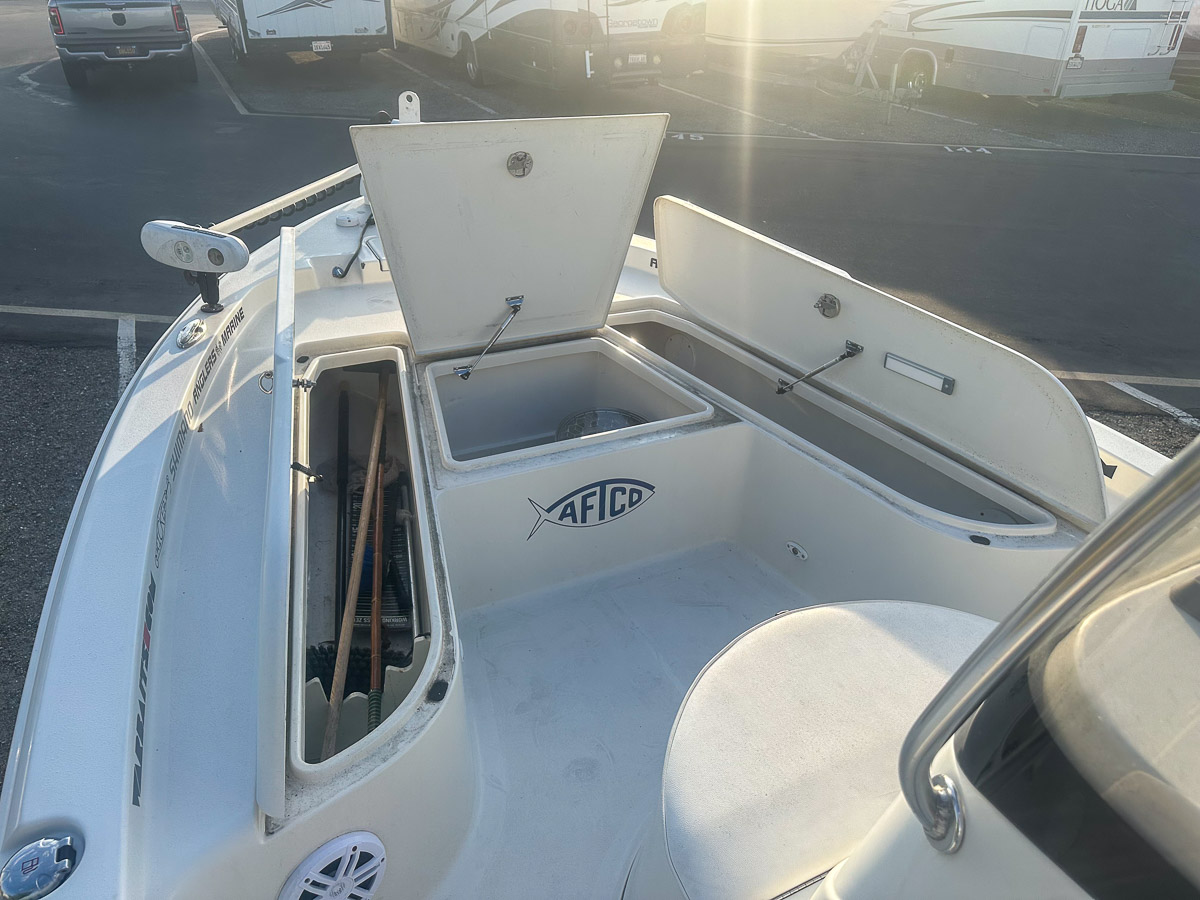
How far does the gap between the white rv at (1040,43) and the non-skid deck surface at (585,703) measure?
37.1ft

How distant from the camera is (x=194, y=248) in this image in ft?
7.40

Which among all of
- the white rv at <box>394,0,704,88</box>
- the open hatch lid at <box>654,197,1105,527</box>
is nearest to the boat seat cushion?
the open hatch lid at <box>654,197,1105,527</box>

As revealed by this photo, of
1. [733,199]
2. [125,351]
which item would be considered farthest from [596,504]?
[733,199]

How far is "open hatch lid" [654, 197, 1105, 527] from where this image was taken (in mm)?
1950

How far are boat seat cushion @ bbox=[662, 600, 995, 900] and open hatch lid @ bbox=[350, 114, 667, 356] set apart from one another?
57.7 inches

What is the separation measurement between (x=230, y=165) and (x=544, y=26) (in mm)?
4518

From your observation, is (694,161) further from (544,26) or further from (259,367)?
(259,367)

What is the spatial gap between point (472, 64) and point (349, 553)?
11317mm

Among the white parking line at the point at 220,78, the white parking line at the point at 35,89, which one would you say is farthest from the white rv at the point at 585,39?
the white parking line at the point at 35,89

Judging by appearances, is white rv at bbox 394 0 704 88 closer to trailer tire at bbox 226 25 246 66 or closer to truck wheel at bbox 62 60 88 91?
trailer tire at bbox 226 25 246 66

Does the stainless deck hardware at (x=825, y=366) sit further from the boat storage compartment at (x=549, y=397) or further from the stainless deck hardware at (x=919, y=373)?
the boat storage compartment at (x=549, y=397)

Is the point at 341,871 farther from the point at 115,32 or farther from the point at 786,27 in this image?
the point at 786,27

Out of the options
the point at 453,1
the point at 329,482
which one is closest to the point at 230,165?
the point at 453,1

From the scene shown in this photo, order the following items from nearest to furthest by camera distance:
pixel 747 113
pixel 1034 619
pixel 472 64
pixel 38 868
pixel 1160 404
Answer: pixel 1034 619 → pixel 38 868 → pixel 1160 404 → pixel 747 113 → pixel 472 64
